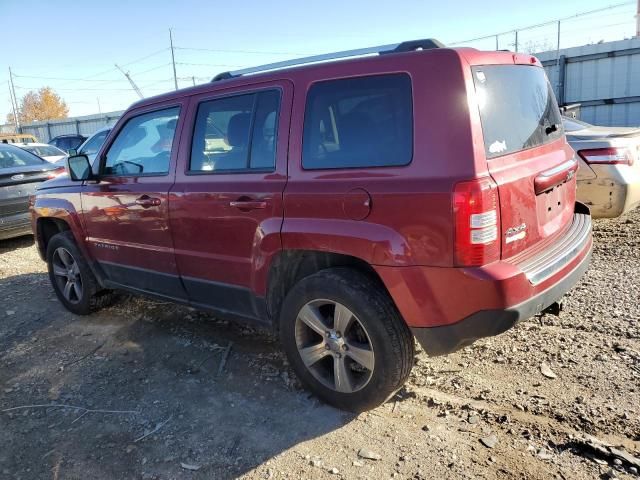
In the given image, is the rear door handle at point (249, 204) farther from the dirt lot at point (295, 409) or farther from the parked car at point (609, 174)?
the parked car at point (609, 174)

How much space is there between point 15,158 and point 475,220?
8.06 m

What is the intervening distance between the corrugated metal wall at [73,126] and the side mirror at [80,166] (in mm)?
24462

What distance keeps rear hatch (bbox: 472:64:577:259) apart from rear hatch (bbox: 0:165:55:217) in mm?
6648

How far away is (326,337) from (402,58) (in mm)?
1573

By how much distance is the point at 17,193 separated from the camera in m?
7.33

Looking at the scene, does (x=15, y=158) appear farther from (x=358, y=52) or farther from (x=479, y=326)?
(x=479, y=326)

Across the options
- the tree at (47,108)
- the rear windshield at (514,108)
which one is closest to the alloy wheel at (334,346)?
the rear windshield at (514,108)

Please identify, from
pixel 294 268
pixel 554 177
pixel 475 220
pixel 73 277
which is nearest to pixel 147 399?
pixel 294 268

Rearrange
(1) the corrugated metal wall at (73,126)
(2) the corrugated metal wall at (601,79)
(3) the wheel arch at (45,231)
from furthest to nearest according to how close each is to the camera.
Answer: (1) the corrugated metal wall at (73,126) < (2) the corrugated metal wall at (601,79) < (3) the wheel arch at (45,231)

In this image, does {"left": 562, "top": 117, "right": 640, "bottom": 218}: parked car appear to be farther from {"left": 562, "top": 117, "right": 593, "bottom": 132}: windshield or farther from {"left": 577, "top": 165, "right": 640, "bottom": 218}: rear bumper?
{"left": 562, "top": 117, "right": 593, "bottom": 132}: windshield

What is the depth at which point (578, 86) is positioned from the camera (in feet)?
48.5

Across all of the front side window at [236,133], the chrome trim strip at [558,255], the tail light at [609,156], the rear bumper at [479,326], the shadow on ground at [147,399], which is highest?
the front side window at [236,133]

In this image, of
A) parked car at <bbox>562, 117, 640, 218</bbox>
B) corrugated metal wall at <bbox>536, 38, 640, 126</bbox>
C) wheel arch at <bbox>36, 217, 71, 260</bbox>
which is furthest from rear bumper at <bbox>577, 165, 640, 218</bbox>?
corrugated metal wall at <bbox>536, 38, 640, 126</bbox>

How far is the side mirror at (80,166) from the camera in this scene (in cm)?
433
